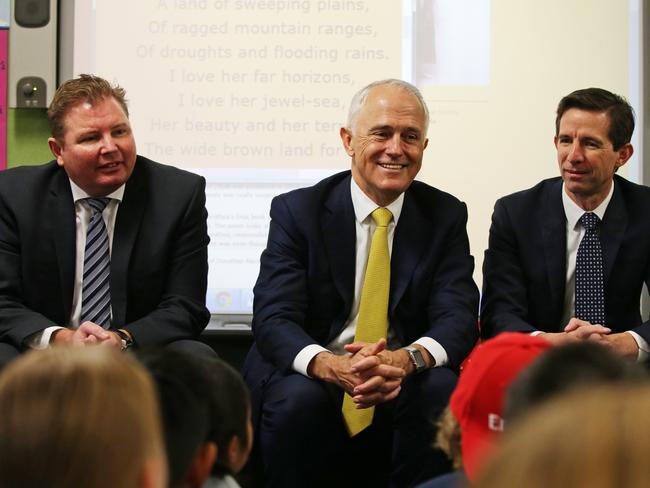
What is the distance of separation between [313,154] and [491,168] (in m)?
0.70

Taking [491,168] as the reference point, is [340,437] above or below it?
below

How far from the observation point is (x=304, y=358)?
2564 mm

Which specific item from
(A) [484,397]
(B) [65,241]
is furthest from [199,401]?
(B) [65,241]

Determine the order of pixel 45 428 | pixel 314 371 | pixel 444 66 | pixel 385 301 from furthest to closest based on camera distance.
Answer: pixel 444 66 → pixel 385 301 → pixel 314 371 → pixel 45 428

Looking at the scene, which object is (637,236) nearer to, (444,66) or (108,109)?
(444,66)

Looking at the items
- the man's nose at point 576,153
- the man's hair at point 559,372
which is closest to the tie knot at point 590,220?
the man's nose at point 576,153

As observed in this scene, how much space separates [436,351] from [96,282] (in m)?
1.08

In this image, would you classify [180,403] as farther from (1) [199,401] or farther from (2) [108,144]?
(2) [108,144]

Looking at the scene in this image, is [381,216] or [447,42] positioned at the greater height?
[447,42]

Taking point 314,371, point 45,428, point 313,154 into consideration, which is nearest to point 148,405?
point 45,428

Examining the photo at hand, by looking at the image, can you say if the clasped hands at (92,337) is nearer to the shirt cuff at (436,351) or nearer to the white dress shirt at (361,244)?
the white dress shirt at (361,244)

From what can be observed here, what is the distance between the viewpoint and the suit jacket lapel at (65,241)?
2.82 meters

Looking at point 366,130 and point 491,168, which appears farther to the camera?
point 491,168

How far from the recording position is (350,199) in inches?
114
